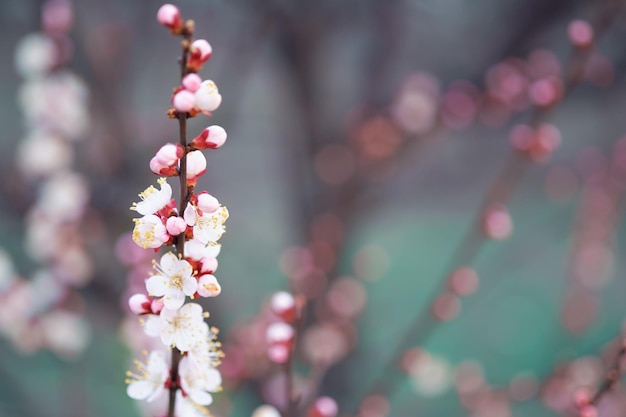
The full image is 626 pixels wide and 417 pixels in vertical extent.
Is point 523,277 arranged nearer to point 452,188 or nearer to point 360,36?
point 452,188

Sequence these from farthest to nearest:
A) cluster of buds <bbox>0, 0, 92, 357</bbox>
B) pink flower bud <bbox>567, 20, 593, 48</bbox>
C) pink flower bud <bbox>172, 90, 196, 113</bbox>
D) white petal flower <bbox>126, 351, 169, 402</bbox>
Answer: cluster of buds <bbox>0, 0, 92, 357</bbox>
pink flower bud <bbox>567, 20, 593, 48</bbox>
white petal flower <bbox>126, 351, 169, 402</bbox>
pink flower bud <bbox>172, 90, 196, 113</bbox>

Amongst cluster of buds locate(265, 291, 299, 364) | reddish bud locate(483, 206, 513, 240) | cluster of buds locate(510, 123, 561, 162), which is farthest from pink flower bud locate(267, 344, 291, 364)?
cluster of buds locate(510, 123, 561, 162)

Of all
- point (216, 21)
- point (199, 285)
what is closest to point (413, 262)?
point (216, 21)

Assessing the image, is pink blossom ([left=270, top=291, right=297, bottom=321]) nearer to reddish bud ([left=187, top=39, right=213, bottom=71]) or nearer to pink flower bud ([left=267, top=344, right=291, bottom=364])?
pink flower bud ([left=267, top=344, right=291, bottom=364])

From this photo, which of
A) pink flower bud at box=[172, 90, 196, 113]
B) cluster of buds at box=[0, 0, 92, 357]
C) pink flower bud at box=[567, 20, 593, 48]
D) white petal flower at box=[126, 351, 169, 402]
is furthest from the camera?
cluster of buds at box=[0, 0, 92, 357]

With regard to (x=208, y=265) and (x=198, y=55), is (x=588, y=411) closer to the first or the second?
(x=208, y=265)

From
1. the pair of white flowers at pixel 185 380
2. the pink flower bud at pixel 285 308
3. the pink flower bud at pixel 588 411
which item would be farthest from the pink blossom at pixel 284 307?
the pink flower bud at pixel 588 411

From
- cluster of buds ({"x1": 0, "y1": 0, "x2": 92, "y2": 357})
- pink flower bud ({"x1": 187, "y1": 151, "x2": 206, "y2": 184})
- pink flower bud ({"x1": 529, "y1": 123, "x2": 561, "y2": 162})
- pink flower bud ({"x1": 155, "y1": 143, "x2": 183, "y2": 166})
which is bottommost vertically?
pink flower bud ({"x1": 155, "y1": 143, "x2": 183, "y2": 166})
